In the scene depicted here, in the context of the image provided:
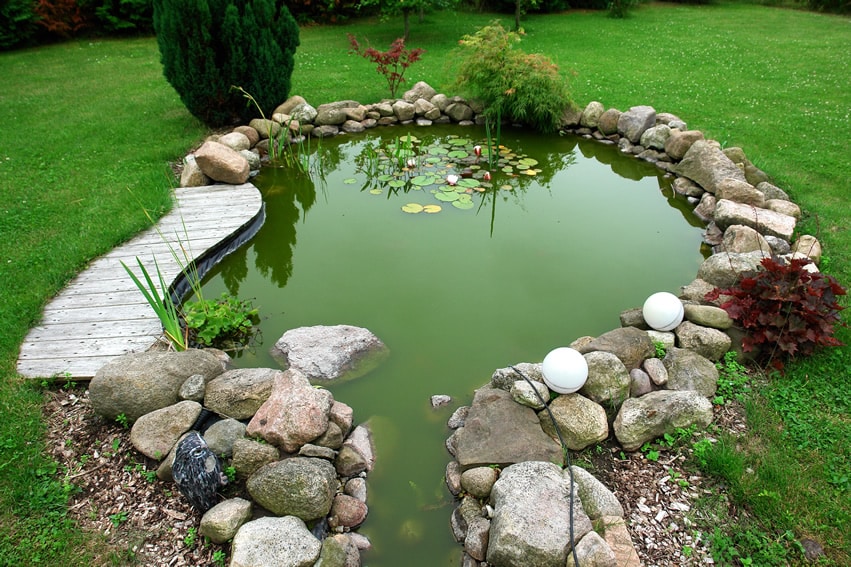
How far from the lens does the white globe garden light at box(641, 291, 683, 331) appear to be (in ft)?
11.2

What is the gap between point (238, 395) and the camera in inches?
115

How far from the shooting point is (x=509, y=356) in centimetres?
361

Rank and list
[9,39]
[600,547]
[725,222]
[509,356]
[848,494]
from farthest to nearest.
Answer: [9,39] → [725,222] → [509,356] → [848,494] → [600,547]

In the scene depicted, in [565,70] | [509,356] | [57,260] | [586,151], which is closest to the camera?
[509,356]

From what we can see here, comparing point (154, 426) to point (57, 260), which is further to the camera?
point (57, 260)

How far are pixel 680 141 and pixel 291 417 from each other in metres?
5.38

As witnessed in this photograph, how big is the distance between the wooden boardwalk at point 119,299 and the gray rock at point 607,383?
104 inches

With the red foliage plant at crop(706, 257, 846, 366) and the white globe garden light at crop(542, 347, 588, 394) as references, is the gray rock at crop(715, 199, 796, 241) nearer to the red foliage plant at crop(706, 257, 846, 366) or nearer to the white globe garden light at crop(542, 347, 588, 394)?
the red foliage plant at crop(706, 257, 846, 366)

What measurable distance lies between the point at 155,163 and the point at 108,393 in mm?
3834

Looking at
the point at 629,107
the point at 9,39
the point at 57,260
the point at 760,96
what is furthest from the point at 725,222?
the point at 9,39

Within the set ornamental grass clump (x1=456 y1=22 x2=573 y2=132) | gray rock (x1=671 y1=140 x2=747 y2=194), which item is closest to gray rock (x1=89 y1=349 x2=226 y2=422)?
gray rock (x1=671 y1=140 x2=747 y2=194)

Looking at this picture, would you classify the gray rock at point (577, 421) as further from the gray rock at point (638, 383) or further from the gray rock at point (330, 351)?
the gray rock at point (330, 351)

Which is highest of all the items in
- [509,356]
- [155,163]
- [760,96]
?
[760,96]

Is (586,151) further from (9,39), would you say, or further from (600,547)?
(9,39)
